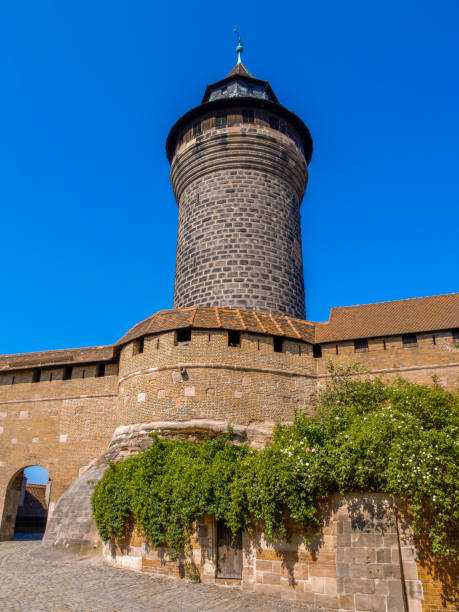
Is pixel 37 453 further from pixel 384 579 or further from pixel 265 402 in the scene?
pixel 384 579

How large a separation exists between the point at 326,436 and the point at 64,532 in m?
7.32

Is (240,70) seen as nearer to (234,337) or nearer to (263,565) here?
(234,337)

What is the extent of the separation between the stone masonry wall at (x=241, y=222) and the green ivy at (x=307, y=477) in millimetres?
6297

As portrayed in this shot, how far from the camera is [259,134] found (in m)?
18.3

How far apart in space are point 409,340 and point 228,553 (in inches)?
306

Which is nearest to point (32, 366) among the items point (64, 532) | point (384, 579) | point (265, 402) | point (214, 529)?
point (64, 532)

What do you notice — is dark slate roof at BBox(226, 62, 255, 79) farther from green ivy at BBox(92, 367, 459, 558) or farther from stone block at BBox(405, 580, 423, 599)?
stone block at BBox(405, 580, 423, 599)

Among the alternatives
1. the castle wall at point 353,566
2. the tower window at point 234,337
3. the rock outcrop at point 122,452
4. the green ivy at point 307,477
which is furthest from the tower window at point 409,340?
the castle wall at point 353,566

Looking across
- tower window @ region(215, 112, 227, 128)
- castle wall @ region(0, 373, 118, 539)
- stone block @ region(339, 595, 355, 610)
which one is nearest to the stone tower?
tower window @ region(215, 112, 227, 128)

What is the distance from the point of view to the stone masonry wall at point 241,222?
16688mm

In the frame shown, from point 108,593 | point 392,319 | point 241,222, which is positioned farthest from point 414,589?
point 241,222

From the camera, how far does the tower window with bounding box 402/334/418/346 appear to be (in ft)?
46.6

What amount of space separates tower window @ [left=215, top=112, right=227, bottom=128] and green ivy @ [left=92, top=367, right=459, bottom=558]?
1179 cm

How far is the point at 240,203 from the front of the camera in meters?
17.6
